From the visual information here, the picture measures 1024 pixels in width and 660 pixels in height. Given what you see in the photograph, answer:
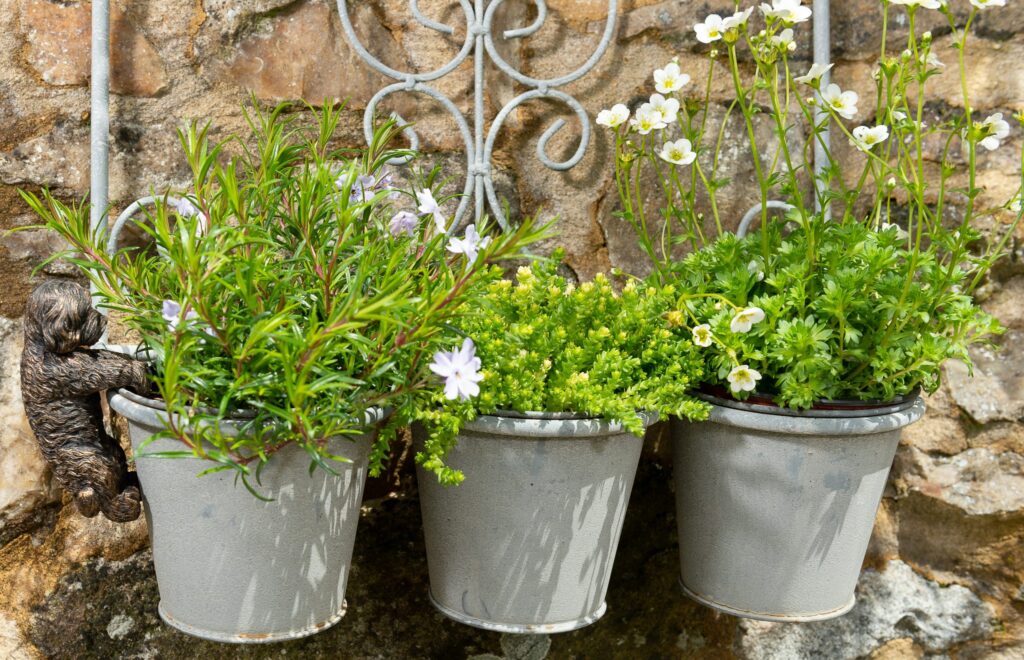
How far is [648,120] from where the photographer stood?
173 cm

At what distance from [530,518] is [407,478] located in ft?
1.55

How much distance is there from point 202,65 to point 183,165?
0.58 feet

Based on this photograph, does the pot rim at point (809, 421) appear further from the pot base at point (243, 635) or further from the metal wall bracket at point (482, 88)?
the pot base at point (243, 635)

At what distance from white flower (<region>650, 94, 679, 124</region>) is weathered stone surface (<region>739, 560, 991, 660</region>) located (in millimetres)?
960

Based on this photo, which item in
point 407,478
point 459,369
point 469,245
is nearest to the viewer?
point 459,369

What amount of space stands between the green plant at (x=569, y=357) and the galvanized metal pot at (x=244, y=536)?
161mm

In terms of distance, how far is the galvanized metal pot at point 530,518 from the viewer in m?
1.53

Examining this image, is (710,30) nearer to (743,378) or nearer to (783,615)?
(743,378)

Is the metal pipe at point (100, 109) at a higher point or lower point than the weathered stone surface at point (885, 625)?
higher

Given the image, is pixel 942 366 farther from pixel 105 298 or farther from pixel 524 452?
pixel 105 298

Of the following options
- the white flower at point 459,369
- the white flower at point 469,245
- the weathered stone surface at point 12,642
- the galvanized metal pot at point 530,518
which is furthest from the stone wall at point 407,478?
the white flower at point 459,369

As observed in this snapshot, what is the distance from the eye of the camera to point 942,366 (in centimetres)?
190

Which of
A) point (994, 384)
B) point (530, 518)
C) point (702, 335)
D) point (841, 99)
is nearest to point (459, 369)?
point (530, 518)

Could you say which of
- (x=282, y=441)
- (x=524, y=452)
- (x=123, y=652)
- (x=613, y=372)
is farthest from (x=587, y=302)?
(x=123, y=652)
